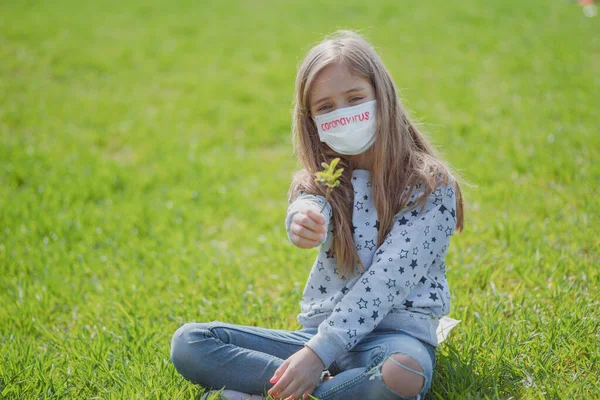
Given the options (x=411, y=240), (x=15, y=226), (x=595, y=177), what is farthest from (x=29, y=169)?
(x=595, y=177)

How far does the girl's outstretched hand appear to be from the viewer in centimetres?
205

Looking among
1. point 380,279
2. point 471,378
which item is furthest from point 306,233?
point 471,378

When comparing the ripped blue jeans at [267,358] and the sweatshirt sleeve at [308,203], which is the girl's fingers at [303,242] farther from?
the ripped blue jeans at [267,358]

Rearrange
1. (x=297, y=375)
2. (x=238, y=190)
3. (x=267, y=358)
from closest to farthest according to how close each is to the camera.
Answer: (x=297, y=375) → (x=267, y=358) → (x=238, y=190)

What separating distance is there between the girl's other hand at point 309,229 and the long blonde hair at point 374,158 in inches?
9.5

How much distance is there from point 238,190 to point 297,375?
282cm

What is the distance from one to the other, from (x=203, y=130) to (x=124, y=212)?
187 cm

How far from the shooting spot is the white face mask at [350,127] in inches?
90.4

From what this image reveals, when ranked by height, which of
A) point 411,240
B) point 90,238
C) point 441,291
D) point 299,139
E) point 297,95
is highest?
point 297,95

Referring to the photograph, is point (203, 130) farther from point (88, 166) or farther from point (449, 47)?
point (449, 47)

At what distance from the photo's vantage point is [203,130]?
6098 millimetres

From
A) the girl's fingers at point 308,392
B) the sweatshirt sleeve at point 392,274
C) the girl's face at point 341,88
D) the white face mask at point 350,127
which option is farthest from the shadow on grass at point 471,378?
the girl's face at point 341,88

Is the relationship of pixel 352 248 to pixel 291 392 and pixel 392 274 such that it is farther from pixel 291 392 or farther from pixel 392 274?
pixel 291 392

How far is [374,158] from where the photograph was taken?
2.36 meters
